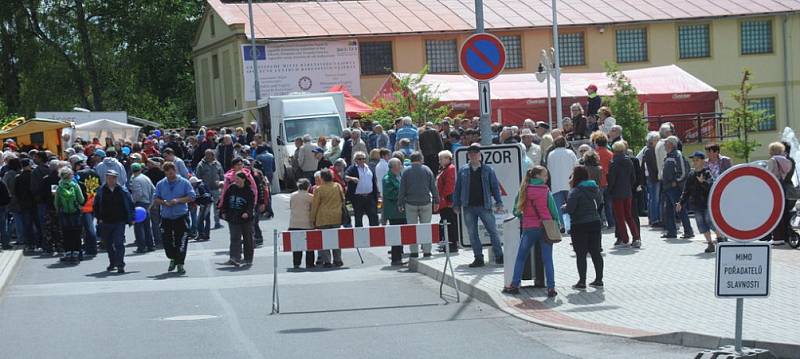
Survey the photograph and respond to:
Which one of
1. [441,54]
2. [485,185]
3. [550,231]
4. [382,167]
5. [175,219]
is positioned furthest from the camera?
[441,54]

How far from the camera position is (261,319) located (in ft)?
45.6

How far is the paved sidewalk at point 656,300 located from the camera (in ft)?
37.0

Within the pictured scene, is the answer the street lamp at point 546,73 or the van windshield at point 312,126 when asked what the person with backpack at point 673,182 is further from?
the van windshield at point 312,126

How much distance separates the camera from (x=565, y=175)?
66.6 ft

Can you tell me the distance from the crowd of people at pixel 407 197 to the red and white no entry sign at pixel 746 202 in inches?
206

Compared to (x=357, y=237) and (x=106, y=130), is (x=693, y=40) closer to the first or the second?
(x=106, y=130)

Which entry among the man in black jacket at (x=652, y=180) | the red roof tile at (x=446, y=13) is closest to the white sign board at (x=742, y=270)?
the man in black jacket at (x=652, y=180)

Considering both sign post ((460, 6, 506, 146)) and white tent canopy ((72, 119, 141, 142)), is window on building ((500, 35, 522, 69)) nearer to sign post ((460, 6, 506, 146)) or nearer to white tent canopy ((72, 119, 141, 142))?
white tent canopy ((72, 119, 141, 142))

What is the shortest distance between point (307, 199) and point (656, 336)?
374 inches

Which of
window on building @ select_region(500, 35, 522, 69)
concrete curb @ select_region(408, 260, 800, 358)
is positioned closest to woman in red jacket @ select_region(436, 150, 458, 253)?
concrete curb @ select_region(408, 260, 800, 358)

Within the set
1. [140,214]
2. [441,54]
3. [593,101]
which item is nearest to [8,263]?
[140,214]

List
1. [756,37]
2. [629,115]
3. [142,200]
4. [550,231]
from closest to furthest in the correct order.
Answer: [550,231], [142,200], [629,115], [756,37]

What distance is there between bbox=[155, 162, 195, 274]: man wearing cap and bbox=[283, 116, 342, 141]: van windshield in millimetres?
15973

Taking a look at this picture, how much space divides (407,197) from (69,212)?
20.1 ft
